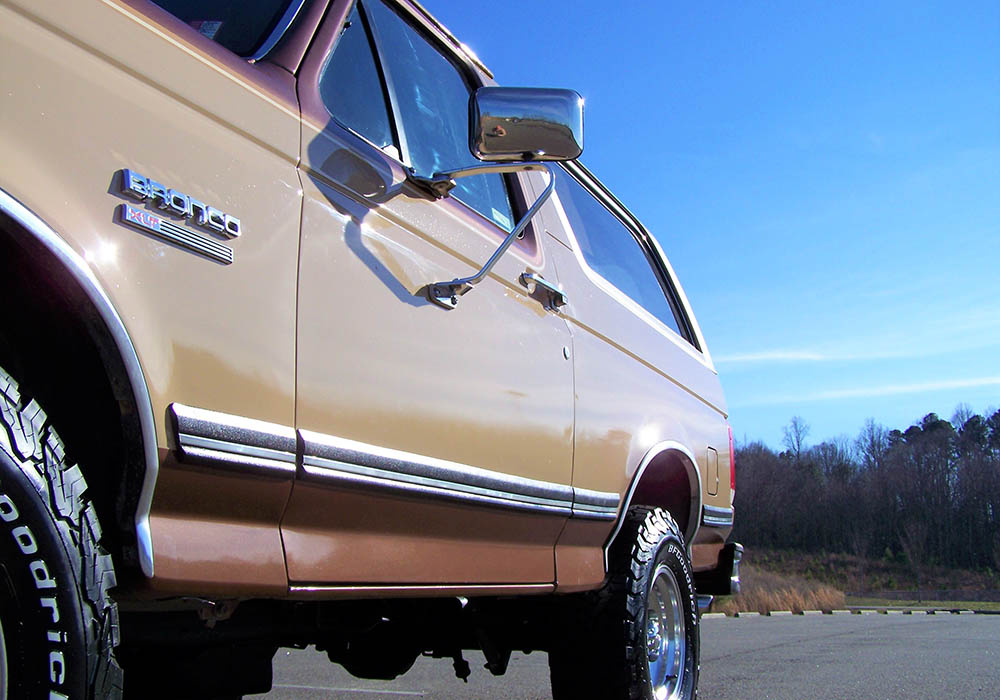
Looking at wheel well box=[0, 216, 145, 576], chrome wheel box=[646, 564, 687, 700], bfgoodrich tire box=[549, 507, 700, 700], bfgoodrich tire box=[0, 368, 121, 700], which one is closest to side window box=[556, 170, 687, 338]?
bfgoodrich tire box=[549, 507, 700, 700]

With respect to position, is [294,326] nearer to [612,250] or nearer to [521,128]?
[521,128]

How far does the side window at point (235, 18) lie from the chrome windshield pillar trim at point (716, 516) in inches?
110

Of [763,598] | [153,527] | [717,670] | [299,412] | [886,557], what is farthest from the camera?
[886,557]

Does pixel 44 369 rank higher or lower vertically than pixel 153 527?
higher

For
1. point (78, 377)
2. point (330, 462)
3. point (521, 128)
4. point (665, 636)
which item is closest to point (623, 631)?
point (665, 636)

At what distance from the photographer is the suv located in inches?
54.0

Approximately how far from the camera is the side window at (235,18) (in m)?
2.11

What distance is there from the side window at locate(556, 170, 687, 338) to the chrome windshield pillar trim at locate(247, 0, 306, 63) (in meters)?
1.52

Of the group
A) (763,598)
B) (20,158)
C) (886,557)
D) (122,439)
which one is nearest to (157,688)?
(122,439)

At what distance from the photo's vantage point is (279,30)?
2107 millimetres

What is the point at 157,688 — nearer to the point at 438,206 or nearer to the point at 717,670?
the point at 438,206

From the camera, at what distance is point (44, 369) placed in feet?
4.95

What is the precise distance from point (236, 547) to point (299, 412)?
0.28m

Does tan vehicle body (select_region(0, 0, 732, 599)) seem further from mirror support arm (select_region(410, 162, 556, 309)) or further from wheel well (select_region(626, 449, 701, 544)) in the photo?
wheel well (select_region(626, 449, 701, 544))
